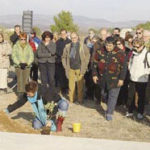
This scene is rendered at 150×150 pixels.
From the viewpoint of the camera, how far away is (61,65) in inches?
412

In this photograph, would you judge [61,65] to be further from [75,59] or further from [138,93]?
[138,93]

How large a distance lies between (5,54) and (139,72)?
141 inches

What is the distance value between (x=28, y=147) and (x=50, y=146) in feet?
0.68

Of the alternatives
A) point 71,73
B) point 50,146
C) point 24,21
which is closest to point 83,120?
point 71,73

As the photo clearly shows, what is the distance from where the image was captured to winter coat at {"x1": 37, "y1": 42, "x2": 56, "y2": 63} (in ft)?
31.3

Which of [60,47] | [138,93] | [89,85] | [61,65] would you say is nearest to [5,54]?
[60,47]

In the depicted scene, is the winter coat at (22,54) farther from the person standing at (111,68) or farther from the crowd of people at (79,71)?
the person standing at (111,68)

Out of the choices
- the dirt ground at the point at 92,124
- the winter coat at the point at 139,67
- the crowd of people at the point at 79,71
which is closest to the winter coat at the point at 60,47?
the crowd of people at the point at 79,71

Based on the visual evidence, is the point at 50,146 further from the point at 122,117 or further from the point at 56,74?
the point at 56,74

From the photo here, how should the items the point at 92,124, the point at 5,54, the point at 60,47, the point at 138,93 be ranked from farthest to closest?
the point at 60,47, the point at 5,54, the point at 138,93, the point at 92,124

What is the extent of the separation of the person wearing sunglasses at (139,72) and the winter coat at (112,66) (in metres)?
0.18

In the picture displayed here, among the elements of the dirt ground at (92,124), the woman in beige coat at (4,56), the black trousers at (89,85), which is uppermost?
the woman in beige coat at (4,56)

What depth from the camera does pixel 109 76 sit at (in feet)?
25.5

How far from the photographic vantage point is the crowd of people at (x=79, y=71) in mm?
6629
